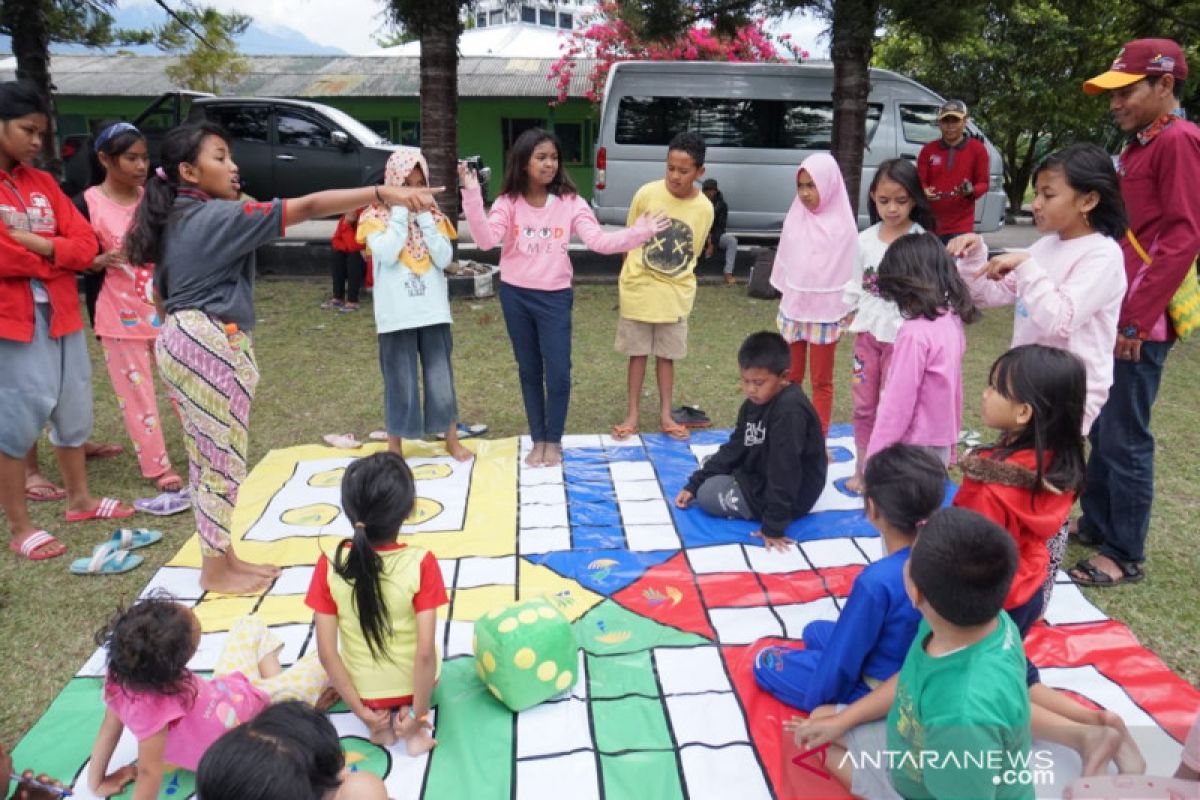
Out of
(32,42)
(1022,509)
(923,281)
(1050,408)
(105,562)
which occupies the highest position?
(32,42)

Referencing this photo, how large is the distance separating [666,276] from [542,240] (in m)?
0.77

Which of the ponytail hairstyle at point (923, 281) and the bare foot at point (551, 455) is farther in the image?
the bare foot at point (551, 455)

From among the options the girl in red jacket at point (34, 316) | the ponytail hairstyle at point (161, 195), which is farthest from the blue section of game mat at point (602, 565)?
the girl in red jacket at point (34, 316)

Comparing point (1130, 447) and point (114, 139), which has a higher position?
point (114, 139)

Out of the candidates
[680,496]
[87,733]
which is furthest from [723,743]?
[87,733]

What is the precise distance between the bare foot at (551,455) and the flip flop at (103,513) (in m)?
1.80

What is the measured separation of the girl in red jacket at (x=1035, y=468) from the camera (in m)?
2.16

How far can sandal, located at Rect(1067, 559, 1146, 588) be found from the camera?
120 inches

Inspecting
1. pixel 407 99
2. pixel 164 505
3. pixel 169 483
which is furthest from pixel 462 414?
pixel 407 99

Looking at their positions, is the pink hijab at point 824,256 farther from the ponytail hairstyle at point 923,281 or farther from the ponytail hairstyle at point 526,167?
the ponytail hairstyle at point 526,167

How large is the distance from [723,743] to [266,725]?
1175mm

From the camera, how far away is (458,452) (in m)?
4.17

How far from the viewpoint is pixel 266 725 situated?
1489 mm

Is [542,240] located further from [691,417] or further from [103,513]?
[103,513]
